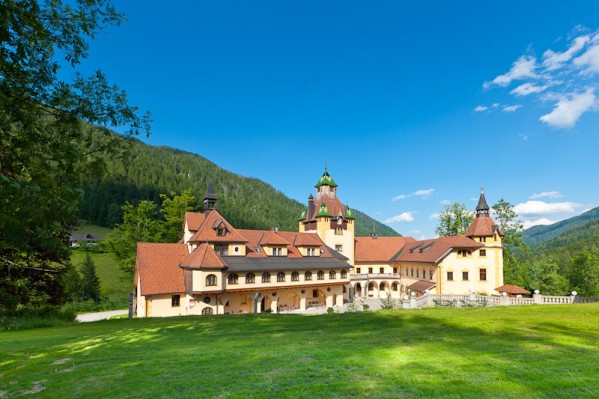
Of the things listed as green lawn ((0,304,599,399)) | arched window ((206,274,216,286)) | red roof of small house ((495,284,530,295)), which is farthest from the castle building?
green lawn ((0,304,599,399))

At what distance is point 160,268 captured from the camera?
30.3 metres

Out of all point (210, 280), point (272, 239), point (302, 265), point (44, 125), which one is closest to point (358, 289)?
point (302, 265)

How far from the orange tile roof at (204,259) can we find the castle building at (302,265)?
96 mm

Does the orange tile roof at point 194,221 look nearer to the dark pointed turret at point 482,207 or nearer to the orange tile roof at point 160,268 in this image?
the orange tile roof at point 160,268

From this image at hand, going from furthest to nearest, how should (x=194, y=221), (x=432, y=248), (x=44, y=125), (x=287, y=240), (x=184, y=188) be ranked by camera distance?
1. (x=184, y=188)
2. (x=432, y=248)
3. (x=287, y=240)
4. (x=194, y=221)
5. (x=44, y=125)

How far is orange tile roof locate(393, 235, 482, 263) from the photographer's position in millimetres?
38812

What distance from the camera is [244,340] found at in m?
11.8

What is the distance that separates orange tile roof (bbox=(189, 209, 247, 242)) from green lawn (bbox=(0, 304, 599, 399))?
746 inches

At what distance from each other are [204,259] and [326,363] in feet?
78.0

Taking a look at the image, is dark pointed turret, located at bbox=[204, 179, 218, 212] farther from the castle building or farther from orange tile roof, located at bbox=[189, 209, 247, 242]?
orange tile roof, located at bbox=[189, 209, 247, 242]

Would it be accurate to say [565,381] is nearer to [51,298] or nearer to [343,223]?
[51,298]

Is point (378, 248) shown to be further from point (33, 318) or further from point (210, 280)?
point (33, 318)

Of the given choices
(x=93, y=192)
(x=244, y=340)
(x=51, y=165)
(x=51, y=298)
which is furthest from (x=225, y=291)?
(x=93, y=192)

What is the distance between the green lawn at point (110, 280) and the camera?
155 ft
